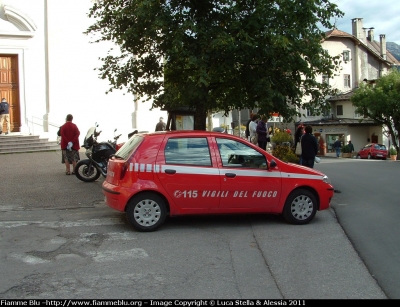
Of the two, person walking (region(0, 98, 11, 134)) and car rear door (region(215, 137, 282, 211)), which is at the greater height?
person walking (region(0, 98, 11, 134))

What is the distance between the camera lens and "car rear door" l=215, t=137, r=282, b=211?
27.1ft

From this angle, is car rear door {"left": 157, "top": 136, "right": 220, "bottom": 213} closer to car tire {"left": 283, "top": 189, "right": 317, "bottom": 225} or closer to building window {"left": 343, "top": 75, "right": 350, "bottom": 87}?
car tire {"left": 283, "top": 189, "right": 317, "bottom": 225}

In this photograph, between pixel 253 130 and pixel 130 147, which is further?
pixel 253 130

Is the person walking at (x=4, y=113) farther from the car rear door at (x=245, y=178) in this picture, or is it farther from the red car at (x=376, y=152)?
the red car at (x=376, y=152)

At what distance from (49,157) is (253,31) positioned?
38.1ft

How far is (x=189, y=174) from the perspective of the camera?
8109 millimetres

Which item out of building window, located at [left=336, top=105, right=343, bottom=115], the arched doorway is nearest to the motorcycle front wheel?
the arched doorway

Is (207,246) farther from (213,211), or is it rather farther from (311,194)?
(311,194)

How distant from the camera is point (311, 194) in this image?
8719mm

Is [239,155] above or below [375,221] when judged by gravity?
above

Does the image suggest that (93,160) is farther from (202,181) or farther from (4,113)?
(4,113)

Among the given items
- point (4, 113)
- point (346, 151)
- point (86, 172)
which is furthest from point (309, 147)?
point (346, 151)

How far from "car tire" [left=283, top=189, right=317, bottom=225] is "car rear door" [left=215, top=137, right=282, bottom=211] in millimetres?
239

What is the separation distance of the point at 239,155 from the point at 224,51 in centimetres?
288
